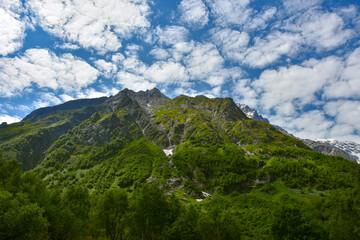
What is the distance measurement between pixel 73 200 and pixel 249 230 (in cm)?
6523

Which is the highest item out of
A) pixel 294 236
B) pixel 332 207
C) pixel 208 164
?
pixel 208 164

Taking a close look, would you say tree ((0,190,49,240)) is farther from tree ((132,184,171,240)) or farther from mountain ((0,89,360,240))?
tree ((132,184,171,240))

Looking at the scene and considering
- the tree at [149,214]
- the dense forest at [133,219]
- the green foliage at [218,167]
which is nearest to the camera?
the dense forest at [133,219]

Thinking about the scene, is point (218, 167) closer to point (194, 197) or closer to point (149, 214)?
point (194, 197)

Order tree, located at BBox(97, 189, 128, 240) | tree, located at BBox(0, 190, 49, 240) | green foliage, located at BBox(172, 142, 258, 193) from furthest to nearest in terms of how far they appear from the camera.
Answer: green foliage, located at BBox(172, 142, 258, 193)
tree, located at BBox(97, 189, 128, 240)
tree, located at BBox(0, 190, 49, 240)

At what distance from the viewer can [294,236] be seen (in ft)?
151

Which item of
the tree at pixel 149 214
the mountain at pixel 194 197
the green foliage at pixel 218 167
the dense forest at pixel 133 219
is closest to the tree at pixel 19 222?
the dense forest at pixel 133 219

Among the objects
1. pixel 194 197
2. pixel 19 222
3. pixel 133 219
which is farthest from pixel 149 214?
pixel 194 197

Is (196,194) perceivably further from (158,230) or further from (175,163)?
(158,230)

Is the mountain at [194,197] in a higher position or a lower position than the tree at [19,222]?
higher

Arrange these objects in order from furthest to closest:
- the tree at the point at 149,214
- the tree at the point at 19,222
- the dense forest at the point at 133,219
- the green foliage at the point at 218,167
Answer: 1. the green foliage at the point at 218,167
2. the tree at the point at 149,214
3. the dense forest at the point at 133,219
4. the tree at the point at 19,222

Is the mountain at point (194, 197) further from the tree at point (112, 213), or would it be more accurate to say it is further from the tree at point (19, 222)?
the tree at point (112, 213)

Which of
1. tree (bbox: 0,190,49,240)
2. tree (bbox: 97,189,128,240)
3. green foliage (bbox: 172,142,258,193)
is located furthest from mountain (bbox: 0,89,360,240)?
green foliage (bbox: 172,142,258,193)

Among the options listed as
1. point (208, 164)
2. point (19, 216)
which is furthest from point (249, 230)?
point (208, 164)
